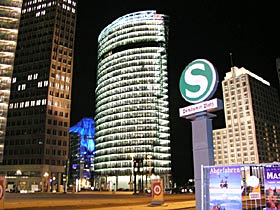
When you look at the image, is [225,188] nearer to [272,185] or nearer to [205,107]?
[272,185]

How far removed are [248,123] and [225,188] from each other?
6027 inches

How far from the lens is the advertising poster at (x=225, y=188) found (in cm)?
1002

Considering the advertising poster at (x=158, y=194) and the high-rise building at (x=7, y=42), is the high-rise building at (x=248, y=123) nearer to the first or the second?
the high-rise building at (x=7, y=42)

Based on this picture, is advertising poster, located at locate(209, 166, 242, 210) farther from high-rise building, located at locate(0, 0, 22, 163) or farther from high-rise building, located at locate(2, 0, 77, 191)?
high-rise building, located at locate(2, 0, 77, 191)

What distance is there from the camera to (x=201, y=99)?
1360 centimetres

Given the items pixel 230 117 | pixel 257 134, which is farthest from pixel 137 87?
pixel 257 134

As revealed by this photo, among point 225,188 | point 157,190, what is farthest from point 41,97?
point 225,188

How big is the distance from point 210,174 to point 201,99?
12.2ft

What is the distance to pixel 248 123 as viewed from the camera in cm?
15400

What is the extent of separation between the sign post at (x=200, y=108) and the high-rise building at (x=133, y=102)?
121 meters

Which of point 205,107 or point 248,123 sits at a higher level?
point 248,123

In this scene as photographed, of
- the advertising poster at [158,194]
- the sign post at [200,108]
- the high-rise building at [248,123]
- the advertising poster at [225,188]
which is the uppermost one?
the high-rise building at [248,123]

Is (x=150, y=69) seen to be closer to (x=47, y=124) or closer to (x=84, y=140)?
(x=47, y=124)

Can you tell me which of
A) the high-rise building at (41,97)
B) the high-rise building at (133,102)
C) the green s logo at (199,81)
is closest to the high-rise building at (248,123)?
the high-rise building at (133,102)
